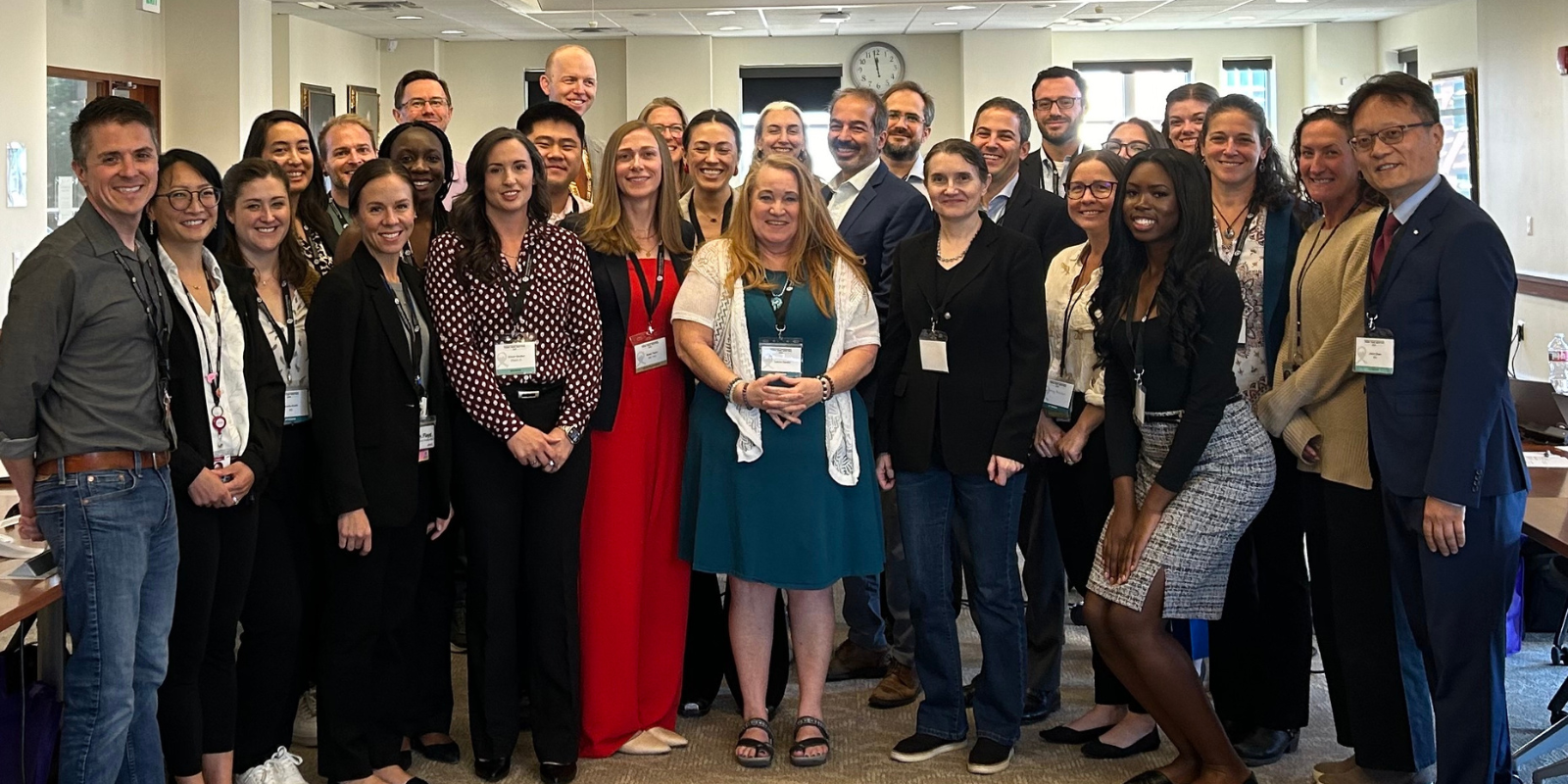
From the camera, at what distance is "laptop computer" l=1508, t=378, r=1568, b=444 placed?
4.32m

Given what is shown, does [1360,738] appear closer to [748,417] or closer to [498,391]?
[748,417]

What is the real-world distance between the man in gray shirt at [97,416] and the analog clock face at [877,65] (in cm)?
1471

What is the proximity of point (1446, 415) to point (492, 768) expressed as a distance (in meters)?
2.41

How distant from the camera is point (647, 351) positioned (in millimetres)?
3484

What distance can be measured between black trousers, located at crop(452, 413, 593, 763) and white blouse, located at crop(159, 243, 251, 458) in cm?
56

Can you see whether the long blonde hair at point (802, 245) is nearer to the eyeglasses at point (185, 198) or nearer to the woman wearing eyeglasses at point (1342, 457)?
the woman wearing eyeglasses at point (1342, 457)

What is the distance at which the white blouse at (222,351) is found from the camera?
2744 mm

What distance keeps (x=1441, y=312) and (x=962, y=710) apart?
157cm

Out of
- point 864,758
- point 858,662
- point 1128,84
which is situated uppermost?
point 1128,84

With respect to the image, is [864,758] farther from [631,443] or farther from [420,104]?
[420,104]

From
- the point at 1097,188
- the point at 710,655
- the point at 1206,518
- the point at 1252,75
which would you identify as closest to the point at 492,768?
the point at 710,655

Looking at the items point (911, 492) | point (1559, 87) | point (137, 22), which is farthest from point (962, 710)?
point (137, 22)

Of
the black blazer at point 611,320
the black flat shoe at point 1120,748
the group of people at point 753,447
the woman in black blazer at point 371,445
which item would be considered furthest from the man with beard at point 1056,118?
the woman in black blazer at point 371,445

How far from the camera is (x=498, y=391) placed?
3.21 meters
